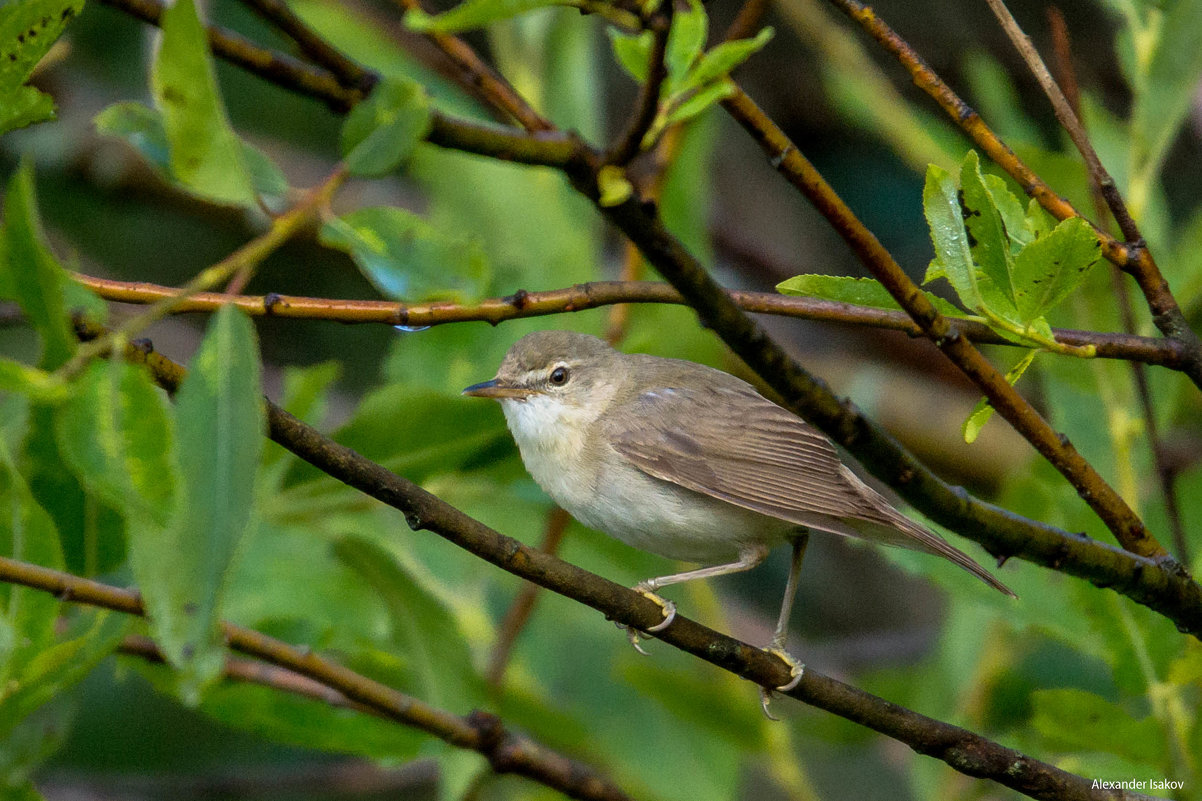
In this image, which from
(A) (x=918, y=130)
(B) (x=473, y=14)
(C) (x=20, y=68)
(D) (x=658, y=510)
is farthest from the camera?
(A) (x=918, y=130)

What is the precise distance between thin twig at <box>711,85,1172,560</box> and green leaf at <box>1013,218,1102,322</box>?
0.12 m

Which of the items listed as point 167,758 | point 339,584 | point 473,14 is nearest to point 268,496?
point 339,584

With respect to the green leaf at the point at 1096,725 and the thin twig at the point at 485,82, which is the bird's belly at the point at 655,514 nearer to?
the green leaf at the point at 1096,725

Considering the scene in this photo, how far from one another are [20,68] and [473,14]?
70 cm

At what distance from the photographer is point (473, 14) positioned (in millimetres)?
1199

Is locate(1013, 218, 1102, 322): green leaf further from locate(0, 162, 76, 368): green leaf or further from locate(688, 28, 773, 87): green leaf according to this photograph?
locate(0, 162, 76, 368): green leaf

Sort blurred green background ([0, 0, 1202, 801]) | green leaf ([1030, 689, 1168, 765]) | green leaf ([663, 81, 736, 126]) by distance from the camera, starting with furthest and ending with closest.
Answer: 1. blurred green background ([0, 0, 1202, 801])
2. green leaf ([1030, 689, 1168, 765])
3. green leaf ([663, 81, 736, 126])

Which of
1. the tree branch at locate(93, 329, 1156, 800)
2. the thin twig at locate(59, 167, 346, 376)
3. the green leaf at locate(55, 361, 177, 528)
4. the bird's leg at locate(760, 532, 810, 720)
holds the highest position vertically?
the thin twig at locate(59, 167, 346, 376)

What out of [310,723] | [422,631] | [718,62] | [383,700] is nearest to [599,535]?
[422,631]

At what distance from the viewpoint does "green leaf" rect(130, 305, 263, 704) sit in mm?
1106

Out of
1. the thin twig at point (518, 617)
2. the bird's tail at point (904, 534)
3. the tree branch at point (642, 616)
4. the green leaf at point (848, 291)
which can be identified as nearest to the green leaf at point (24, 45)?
the tree branch at point (642, 616)

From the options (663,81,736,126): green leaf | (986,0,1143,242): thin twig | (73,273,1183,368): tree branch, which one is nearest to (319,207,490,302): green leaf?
(73,273,1183,368): tree branch

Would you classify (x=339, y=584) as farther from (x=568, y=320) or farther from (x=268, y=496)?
(x=568, y=320)

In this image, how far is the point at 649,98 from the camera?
4.31 ft
